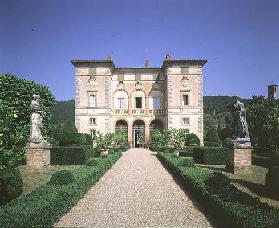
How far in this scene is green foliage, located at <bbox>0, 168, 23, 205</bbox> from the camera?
26.9ft

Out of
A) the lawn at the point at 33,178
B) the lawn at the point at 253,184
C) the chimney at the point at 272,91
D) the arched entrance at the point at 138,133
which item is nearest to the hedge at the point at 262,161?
the lawn at the point at 253,184

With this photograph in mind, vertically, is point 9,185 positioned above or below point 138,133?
below

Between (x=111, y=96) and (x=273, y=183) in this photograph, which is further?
(x=111, y=96)

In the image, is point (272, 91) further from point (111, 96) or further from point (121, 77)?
point (111, 96)

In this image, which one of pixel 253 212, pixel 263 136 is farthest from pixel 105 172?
pixel 263 136

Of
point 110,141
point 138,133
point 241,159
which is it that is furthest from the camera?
point 138,133

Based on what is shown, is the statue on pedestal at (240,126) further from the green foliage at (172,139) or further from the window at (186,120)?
the window at (186,120)

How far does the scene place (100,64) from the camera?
3625 centimetres

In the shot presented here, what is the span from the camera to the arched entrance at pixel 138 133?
38.5 meters

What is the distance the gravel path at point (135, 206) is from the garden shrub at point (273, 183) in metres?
2.59

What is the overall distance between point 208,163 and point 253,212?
44.1 feet

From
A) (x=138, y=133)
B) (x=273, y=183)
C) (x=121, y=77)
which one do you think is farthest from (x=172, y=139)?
(x=273, y=183)

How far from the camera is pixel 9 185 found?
327 inches

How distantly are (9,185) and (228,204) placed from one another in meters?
5.61
